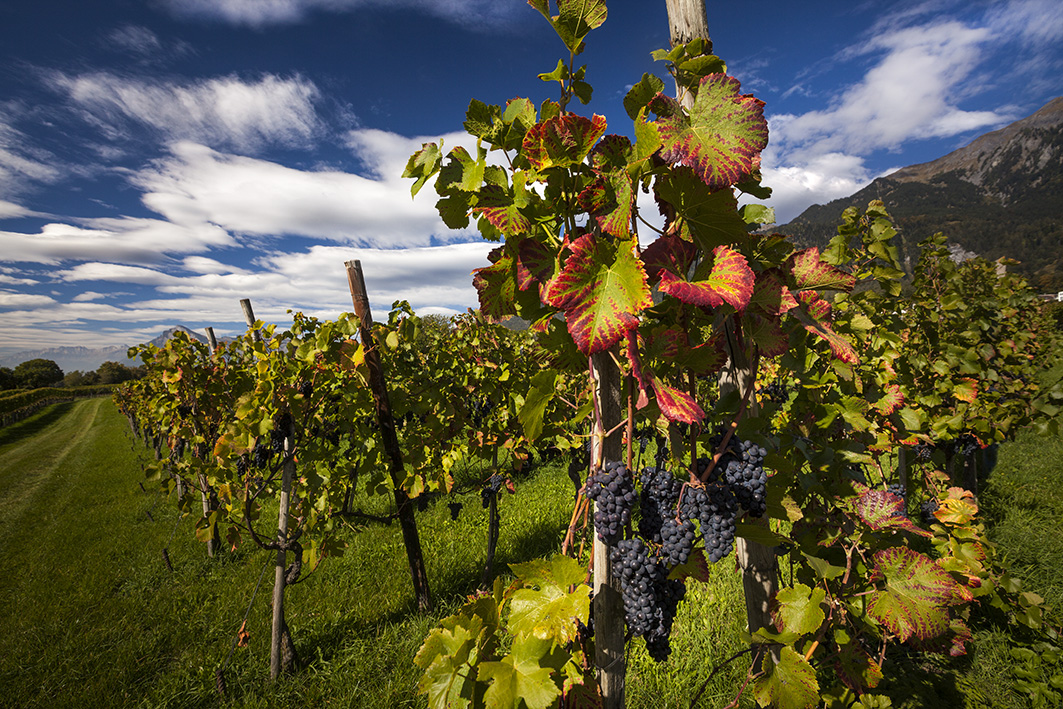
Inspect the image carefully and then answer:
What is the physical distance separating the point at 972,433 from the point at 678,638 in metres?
3.51

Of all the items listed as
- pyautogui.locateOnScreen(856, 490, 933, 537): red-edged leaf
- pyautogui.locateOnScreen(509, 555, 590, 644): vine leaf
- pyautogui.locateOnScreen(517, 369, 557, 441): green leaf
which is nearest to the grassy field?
pyautogui.locateOnScreen(856, 490, 933, 537): red-edged leaf

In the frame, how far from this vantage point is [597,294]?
0.92 metres

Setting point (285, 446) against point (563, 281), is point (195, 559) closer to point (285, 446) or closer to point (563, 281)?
point (285, 446)

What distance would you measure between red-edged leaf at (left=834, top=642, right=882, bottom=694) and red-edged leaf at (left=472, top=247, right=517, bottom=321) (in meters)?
1.84

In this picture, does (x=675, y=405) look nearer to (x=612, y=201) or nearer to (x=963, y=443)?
(x=612, y=201)

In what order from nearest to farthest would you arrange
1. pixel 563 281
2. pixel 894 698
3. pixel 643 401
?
pixel 563 281, pixel 643 401, pixel 894 698

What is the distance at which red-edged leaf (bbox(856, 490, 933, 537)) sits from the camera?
147 cm

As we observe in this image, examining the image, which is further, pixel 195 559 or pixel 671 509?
pixel 195 559

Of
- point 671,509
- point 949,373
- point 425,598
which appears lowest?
point 425,598

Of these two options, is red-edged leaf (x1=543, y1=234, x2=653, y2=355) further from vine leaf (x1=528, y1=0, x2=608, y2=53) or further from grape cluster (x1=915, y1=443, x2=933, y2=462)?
grape cluster (x1=915, y1=443, x2=933, y2=462)

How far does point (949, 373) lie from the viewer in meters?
3.71

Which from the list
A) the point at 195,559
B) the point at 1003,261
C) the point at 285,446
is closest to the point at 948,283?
the point at 1003,261

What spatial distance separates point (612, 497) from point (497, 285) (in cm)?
61

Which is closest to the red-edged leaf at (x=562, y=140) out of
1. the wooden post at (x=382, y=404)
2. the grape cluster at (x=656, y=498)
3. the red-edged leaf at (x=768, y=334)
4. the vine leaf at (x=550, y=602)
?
the red-edged leaf at (x=768, y=334)
